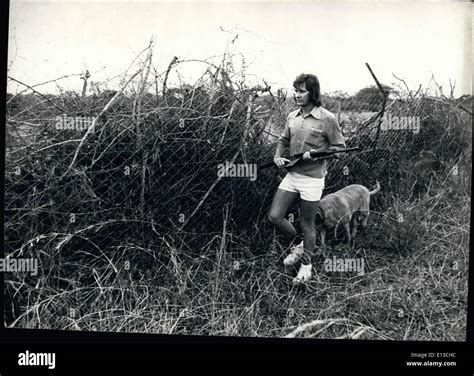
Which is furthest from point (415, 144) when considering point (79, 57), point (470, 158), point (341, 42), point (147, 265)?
point (79, 57)

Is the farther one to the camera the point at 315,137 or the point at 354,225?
the point at 354,225

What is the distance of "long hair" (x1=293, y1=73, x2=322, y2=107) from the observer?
5492 millimetres

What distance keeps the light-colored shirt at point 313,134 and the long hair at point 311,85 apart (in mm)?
62

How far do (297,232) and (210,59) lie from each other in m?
1.29

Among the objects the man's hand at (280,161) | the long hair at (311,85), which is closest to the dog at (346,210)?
the man's hand at (280,161)

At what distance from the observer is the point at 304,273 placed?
5.58 meters

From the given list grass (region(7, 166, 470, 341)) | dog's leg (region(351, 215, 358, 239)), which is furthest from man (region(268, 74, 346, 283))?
dog's leg (region(351, 215, 358, 239))

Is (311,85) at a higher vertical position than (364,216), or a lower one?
higher

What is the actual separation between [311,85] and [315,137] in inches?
13.4

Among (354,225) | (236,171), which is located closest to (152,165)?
(236,171)

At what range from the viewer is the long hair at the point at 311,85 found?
549cm

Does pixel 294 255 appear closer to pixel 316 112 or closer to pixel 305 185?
pixel 305 185

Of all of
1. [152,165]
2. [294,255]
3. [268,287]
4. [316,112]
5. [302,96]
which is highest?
[302,96]

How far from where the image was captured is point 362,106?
18.3ft
